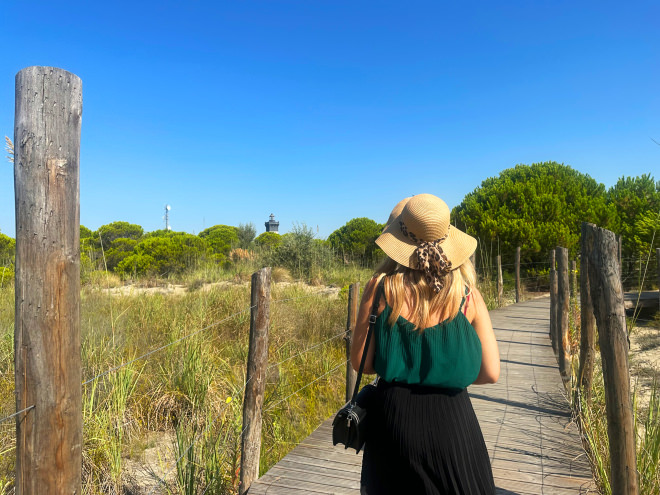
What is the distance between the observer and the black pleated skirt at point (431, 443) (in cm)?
161

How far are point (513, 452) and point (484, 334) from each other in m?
2.21

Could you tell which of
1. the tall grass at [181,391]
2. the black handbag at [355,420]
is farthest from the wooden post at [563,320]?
the black handbag at [355,420]

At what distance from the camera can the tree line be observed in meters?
13.9

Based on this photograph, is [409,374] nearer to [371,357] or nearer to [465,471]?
[371,357]

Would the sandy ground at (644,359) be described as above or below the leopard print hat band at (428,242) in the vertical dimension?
below

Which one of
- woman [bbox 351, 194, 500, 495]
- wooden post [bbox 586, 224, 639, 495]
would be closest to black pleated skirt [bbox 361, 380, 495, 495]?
woman [bbox 351, 194, 500, 495]

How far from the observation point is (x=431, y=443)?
1613mm

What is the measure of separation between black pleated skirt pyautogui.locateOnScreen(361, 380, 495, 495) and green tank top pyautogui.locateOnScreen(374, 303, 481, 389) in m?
0.07

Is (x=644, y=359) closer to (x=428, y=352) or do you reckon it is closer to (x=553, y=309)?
(x=553, y=309)

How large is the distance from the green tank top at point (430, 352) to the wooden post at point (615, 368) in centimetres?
106

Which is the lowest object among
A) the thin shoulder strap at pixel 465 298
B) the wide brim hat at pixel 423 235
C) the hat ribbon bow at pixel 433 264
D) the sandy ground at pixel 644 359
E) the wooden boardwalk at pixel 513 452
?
the sandy ground at pixel 644 359

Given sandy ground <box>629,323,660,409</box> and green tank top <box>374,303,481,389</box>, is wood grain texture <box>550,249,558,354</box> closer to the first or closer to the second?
sandy ground <box>629,323,660,409</box>

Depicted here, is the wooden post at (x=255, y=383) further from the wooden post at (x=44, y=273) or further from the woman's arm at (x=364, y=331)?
the wooden post at (x=44, y=273)

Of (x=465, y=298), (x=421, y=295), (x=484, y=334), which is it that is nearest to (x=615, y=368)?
(x=484, y=334)
